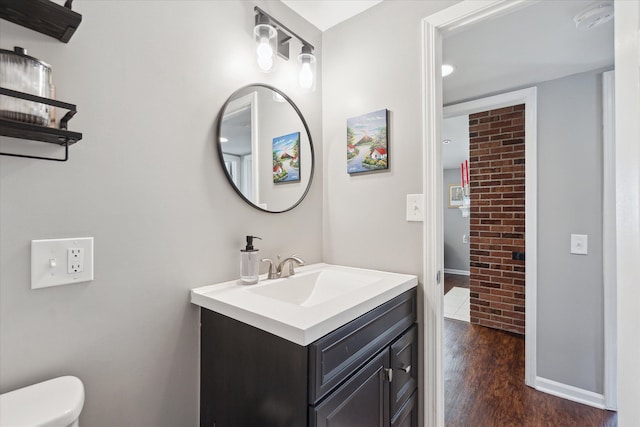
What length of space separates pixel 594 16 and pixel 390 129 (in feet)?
3.97

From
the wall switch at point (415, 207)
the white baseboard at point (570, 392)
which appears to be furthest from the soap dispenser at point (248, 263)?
the white baseboard at point (570, 392)

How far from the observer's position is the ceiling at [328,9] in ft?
5.07

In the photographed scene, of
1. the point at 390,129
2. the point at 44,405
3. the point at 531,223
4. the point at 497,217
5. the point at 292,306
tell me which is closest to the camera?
the point at 44,405

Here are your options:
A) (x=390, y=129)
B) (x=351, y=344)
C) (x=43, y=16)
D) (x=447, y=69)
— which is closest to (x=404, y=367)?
(x=351, y=344)

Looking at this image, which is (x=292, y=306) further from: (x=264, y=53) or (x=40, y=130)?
(x=264, y=53)

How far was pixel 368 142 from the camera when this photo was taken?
1.55m

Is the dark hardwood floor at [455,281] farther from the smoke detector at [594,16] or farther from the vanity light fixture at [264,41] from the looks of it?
the vanity light fixture at [264,41]

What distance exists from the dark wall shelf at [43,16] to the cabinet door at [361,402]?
Answer: 1.22m

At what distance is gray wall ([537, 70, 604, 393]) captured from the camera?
201cm

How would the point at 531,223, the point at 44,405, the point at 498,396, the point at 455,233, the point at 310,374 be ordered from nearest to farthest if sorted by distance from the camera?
1. the point at 44,405
2. the point at 310,374
3. the point at 498,396
4. the point at 531,223
5. the point at 455,233

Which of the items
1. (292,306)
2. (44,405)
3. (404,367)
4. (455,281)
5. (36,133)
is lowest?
(455,281)

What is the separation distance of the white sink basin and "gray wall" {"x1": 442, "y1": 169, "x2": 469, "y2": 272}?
222 inches

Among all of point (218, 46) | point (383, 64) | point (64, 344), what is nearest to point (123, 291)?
point (64, 344)

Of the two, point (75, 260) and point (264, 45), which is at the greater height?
point (264, 45)
